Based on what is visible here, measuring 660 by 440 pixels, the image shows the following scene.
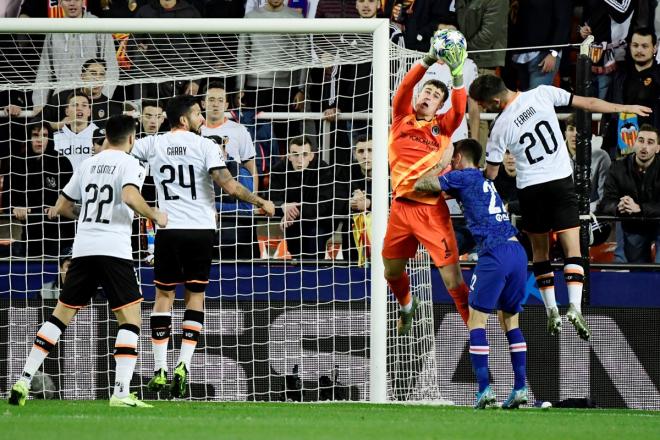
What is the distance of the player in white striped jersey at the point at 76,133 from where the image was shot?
13.1 metres

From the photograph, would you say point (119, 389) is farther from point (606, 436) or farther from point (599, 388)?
point (599, 388)

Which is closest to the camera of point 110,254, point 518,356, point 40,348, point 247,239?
point 110,254

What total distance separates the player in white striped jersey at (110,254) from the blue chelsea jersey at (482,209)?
2.37 metres

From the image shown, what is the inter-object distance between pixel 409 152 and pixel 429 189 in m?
0.70

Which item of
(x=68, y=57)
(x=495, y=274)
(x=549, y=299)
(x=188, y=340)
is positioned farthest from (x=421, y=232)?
(x=68, y=57)

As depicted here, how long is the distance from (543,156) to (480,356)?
1.96 meters

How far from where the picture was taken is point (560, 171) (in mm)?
10797

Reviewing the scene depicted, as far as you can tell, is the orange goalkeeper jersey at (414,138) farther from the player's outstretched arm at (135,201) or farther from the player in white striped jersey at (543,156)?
the player's outstretched arm at (135,201)

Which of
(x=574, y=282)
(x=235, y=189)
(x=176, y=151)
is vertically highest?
(x=176, y=151)

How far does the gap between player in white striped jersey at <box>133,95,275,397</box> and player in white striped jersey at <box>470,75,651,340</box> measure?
2.07 metres

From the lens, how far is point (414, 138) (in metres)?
10.9

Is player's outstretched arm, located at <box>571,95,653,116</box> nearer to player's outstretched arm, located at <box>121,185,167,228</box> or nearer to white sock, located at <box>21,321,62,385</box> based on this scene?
player's outstretched arm, located at <box>121,185,167,228</box>

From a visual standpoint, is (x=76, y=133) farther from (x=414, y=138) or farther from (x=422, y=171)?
(x=422, y=171)

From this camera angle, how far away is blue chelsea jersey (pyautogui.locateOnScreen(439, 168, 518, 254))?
9852 millimetres
